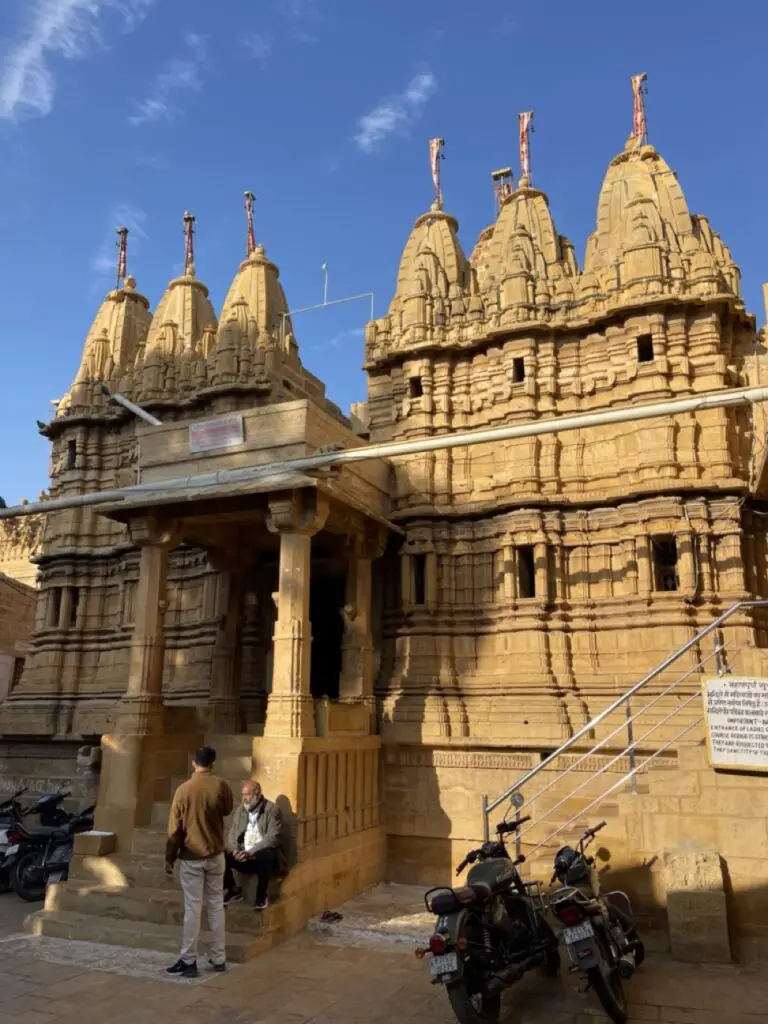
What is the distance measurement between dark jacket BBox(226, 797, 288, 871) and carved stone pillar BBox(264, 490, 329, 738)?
1.40 meters

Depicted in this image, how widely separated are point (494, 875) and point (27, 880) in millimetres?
8469

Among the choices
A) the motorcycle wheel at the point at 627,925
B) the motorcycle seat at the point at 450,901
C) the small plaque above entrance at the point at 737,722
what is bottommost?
the motorcycle wheel at the point at 627,925

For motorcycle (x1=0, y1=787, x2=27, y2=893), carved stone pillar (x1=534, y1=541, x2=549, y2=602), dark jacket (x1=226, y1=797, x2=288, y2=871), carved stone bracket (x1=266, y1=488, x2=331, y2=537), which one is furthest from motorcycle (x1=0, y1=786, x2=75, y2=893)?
carved stone pillar (x1=534, y1=541, x2=549, y2=602)

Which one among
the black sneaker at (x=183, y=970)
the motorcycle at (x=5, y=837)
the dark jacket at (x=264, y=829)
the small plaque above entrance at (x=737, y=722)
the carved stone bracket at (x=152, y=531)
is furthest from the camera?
the carved stone bracket at (x=152, y=531)

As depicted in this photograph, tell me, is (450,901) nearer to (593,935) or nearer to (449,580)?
(593,935)

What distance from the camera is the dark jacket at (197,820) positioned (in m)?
8.62

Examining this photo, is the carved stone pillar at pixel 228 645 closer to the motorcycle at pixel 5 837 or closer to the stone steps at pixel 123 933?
the motorcycle at pixel 5 837

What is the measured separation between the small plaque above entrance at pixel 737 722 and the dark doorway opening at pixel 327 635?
9582mm

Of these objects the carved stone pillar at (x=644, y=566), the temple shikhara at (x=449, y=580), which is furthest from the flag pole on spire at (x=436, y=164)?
the carved stone pillar at (x=644, y=566)

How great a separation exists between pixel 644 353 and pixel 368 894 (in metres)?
11.4

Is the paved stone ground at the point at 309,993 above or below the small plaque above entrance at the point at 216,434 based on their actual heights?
below

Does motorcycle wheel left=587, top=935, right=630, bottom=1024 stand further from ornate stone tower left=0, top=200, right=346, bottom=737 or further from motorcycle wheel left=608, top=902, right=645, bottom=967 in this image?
ornate stone tower left=0, top=200, right=346, bottom=737

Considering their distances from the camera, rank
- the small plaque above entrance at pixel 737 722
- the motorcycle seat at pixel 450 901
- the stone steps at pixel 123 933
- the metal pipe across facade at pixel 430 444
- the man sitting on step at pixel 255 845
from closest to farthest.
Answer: the motorcycle seat at pixel 450 901 < the small plaque above entrance at pixel 737 722 < the stone steps at pixel 123 933 < the metal pipe across facade at pixel 430 444 < the man sitting on step at pixel 255 845

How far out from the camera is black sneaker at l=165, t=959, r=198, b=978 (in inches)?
336
